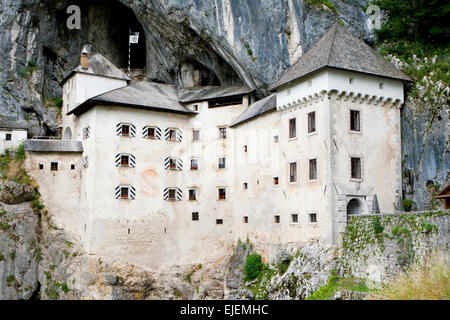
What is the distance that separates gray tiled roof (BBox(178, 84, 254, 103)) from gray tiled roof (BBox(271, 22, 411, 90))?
6144 millimetres

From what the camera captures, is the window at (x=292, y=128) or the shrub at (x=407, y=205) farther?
the window at (x=292, y=128)

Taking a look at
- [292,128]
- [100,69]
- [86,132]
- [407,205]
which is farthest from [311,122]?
[100,69]

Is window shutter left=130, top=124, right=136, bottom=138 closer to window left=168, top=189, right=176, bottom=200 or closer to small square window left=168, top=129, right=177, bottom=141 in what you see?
small square window left=168, top=129, right=177, bottom=141

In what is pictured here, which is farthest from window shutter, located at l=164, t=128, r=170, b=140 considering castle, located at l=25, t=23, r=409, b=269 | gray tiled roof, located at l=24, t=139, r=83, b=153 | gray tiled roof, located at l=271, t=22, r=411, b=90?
gray tiled roof, located at l=271, t=22, r=411, b=90

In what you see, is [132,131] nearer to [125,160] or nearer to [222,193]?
[125,160]

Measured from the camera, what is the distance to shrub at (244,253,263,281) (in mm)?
31823

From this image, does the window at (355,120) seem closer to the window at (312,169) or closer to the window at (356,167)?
the window at (356,167)

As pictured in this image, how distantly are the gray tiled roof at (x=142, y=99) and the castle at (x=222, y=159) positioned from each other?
0.45 ft

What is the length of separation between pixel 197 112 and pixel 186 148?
2816 mm

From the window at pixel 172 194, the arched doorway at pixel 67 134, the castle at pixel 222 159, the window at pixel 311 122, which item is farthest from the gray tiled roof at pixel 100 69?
the window at pixel 311 122

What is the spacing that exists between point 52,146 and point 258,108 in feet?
48.5

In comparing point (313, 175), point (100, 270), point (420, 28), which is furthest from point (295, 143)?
point (100, 270)

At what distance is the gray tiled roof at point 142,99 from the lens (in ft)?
114

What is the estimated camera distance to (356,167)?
27734 millimetres
